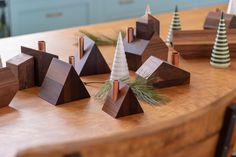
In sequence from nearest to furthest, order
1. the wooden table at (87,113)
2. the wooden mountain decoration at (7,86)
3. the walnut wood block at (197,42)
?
the wooden table at (87,113) < the wooden mountain decoration at (7,86) < the walnut wood block at (197,42)

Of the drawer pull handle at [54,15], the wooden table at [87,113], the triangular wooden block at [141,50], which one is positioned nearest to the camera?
the wooden table at [87,113]

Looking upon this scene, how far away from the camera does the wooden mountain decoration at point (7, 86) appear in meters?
1.24

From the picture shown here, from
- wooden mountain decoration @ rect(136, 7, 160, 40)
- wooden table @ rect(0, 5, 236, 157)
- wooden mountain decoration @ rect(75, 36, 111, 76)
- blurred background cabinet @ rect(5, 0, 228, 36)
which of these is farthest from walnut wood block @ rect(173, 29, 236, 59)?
blurred background cabinet @ rect(5, 0, 228, 36)

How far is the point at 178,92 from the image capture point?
137 cm

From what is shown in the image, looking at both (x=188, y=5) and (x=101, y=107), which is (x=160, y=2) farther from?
(x=101, y=107)

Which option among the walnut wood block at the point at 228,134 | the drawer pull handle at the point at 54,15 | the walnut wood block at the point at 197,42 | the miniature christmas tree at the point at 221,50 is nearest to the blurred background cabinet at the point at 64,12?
the drawer pull handle at the point at 54,15

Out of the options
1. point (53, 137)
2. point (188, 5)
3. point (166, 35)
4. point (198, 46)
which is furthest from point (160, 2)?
point (53, 137)

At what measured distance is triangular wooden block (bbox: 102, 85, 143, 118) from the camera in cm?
119

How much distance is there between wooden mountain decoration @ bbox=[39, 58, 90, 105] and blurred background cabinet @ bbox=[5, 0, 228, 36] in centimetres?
214

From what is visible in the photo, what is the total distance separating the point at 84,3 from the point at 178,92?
241 cm

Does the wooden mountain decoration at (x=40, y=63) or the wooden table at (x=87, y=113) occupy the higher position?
the wooden mountain decoration at (x=40, y=63)

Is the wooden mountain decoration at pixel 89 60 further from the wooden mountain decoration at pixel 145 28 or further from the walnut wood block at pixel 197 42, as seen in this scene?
the walnut wood block at pixel 197 42

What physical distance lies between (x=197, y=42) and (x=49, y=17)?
6.86 feet

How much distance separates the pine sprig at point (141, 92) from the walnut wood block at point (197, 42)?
0.34 metres
